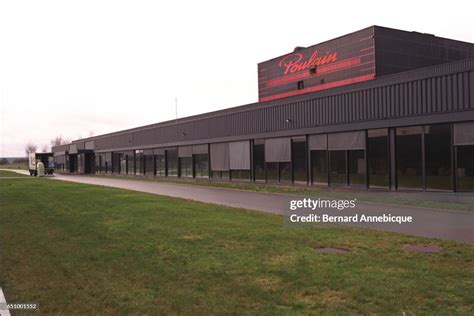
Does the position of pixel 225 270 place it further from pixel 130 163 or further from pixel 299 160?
pixel 130 163

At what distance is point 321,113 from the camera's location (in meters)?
26.2

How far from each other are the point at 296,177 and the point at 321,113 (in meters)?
4.60

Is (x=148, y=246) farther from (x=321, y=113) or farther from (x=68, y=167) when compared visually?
(x=68, y=167)

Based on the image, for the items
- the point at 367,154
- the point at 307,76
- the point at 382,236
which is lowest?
the point at 382,236

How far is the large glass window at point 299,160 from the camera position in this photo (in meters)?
27.8

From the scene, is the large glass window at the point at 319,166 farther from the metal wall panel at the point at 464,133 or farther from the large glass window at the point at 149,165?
the large glass window at the point at 149,165

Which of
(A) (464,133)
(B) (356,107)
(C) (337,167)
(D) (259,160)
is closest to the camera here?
(A) (464,133)

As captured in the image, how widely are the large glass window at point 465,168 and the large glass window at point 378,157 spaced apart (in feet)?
12.4

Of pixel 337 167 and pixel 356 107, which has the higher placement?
pixel 356 107

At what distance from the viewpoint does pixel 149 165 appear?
52.0 meters

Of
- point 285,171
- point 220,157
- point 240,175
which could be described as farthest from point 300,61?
point 285,171

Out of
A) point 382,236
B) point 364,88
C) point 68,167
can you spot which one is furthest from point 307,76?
point 68,167

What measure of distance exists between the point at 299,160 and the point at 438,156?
32.2 feet

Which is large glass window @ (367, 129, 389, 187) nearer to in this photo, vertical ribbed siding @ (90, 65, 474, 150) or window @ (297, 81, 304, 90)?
vertical ribbed siding @ (90, 65, 474, 150)
